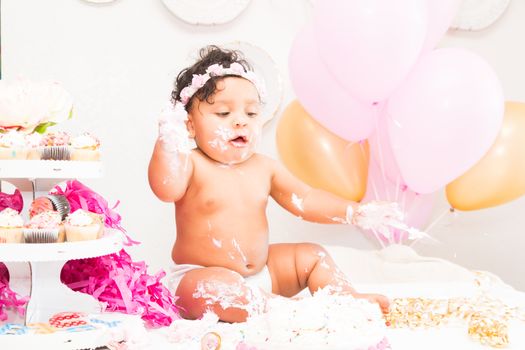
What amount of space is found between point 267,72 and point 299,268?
81 centimetres

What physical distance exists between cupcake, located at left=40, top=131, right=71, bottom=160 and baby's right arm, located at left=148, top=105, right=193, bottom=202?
0.71ft

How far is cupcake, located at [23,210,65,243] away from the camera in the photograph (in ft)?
3.51

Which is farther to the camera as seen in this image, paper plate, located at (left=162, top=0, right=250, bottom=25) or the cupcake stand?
paper plate, located at (left=162, top=0, right=250, bottom=25)

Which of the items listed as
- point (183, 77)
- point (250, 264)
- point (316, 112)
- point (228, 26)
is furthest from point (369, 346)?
point (228, 26)

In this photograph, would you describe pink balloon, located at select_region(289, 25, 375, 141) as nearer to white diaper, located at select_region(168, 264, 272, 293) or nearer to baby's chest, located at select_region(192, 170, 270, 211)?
baby's chest, located at select_region(192, 170, 270, 211)

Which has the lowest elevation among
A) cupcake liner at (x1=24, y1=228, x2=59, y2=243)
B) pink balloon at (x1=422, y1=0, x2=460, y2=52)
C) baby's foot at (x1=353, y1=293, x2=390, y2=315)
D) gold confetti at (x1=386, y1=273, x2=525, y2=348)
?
gold confetti at (x1=386, y1=273, x2=525, y2=348)

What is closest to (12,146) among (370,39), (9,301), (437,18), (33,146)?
(33,146)

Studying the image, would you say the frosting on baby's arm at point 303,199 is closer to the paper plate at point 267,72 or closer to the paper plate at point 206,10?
the paper plate at point 267,72

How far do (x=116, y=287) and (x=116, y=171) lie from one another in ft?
2.89

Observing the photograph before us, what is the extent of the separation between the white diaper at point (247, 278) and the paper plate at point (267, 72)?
755mm

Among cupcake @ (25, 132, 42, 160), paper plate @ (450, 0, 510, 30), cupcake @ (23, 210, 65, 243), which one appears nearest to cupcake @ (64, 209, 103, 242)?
cupcake @ (23, 210, 65, 243)

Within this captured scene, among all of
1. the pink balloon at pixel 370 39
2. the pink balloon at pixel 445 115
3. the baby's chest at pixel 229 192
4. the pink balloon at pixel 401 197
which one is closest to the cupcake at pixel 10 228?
the baby's chest at pixel 229 192

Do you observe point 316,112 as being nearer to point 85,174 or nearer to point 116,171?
point 116,171

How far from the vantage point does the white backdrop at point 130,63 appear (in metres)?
2.00
